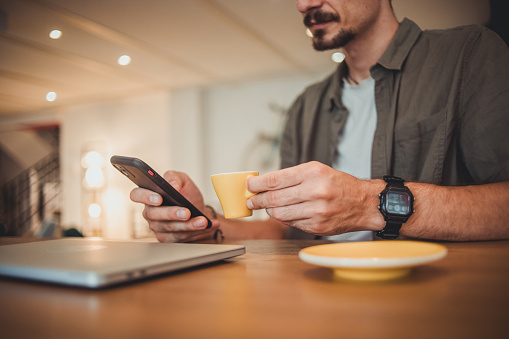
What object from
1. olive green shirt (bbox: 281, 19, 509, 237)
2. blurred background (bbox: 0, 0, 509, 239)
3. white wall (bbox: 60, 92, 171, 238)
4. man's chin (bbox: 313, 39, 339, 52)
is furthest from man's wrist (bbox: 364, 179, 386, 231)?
white wall (bbox: 60, 92, 171, 238)

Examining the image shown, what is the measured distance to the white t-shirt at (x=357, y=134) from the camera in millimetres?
1350

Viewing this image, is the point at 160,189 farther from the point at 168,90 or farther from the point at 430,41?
the point at 168,90

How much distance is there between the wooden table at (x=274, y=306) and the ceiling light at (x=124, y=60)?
441cm

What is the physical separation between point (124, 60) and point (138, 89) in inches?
52.2

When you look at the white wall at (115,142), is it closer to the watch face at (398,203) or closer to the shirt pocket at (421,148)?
the shirt pocket at (421,148)

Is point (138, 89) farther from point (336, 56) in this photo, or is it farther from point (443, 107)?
point (443, 107)

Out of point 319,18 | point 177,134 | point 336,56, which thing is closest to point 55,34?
point 177,134

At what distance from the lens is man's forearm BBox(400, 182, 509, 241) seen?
770 millimetres

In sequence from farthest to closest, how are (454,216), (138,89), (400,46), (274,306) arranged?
(138,89) < (400,46) < (454,216) < (274,306)

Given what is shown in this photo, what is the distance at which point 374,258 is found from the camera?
0.38 m

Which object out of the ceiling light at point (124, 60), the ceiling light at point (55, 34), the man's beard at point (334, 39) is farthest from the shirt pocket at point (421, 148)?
the ceiling light at point (124, 60)

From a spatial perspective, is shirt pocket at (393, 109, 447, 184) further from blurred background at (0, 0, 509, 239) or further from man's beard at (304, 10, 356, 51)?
blurred background at (0, 0, 509, 239)

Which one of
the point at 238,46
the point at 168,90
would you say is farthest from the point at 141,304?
the point at 168,90

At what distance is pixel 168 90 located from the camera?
597 cm
